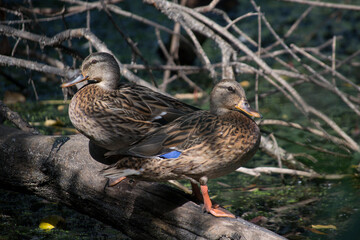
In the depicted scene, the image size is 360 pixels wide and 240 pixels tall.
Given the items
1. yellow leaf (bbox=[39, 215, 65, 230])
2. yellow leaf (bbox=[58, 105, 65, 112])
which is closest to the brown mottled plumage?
yellow leaf (bbox=[39, 215, 65, 230])

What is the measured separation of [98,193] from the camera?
3197 mm

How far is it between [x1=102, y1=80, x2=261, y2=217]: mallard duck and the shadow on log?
0.16 m

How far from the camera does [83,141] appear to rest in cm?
359

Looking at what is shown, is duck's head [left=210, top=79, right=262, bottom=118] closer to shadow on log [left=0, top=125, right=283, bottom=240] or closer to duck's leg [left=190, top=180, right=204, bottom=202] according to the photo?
duck's leg [left=190, top=180, right=204, bottom=202]

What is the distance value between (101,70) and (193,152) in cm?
107

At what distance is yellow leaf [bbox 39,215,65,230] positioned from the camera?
12.2ft

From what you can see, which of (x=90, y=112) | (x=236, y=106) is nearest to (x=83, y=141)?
(x=90, y=112)

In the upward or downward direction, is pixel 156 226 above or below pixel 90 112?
below

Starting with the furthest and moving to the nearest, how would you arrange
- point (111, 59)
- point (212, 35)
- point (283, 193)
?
point (283, 193), point (212, 35), point (111, 59)

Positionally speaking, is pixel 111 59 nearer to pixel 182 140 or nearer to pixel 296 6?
pixel 182 140

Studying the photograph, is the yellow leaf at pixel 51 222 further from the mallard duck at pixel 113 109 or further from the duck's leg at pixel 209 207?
the duck's leg at pixel 209 207

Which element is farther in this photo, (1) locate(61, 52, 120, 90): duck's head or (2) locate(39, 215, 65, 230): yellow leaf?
(2) locate(39, 215, 65, 230): yellow leaf

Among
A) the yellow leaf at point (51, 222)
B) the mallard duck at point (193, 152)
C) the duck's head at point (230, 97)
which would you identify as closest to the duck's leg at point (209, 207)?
the mallard duck at point (193, 152)

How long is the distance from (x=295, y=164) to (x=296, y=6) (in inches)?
252
